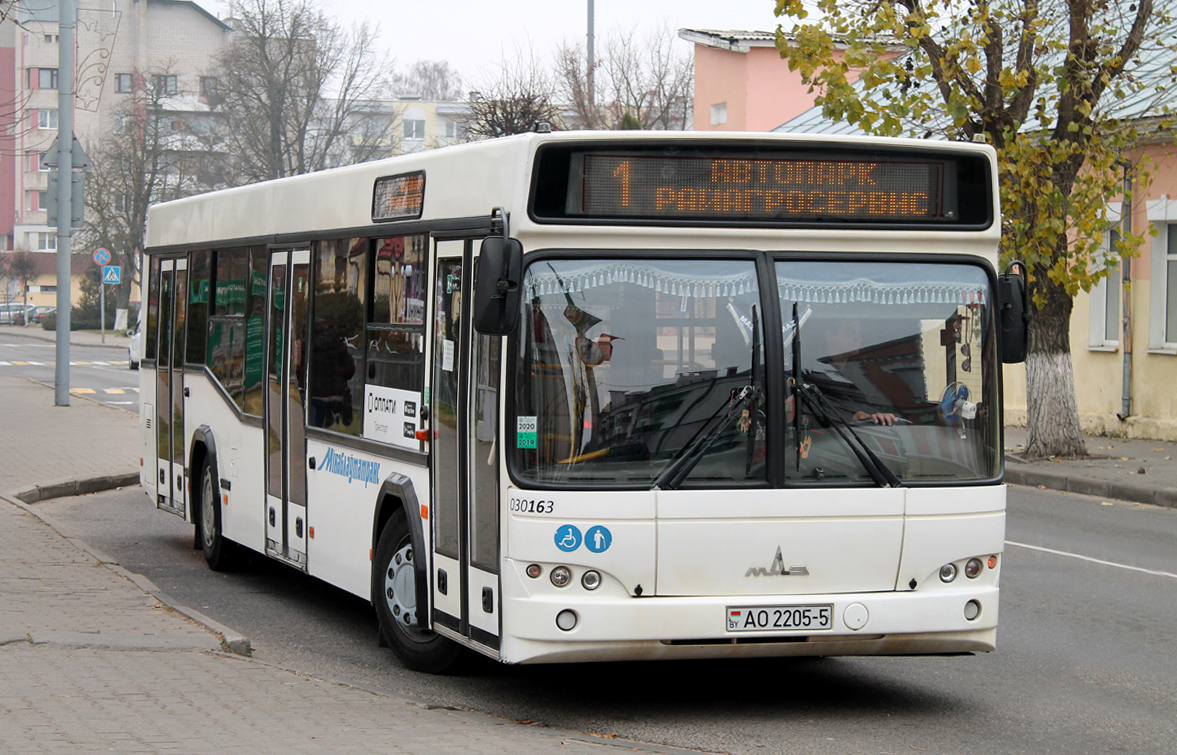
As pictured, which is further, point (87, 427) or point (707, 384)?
point (87, 427)

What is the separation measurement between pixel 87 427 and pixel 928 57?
44.5 ft

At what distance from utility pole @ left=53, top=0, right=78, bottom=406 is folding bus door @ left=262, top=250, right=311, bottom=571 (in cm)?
1693

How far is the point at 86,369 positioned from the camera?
1652 inches

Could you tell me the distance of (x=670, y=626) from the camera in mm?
6539

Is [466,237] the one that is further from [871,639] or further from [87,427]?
[87,427]

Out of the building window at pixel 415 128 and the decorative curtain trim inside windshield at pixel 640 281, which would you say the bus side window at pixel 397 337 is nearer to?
the decorative curtain trim inside windshield at pixel 640 281

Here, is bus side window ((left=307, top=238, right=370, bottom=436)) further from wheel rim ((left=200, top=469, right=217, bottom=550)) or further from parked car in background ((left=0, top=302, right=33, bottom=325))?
parked car in background ((left=0, top=302, right=33, bottom=325))

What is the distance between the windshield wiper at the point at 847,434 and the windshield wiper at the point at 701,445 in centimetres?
24

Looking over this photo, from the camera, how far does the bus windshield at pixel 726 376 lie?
6.57 metres

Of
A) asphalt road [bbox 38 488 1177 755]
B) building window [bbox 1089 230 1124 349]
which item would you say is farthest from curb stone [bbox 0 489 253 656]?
building window [bbox 1089 230 1124 349]

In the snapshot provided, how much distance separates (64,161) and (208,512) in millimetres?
16785

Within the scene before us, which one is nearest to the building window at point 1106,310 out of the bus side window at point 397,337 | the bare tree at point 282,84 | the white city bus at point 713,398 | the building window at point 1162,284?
the building window at point 1162,284

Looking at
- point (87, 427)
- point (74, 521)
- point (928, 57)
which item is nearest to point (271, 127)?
point (87, 427)

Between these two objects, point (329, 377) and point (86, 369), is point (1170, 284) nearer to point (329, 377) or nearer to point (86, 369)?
point (329, 377)
